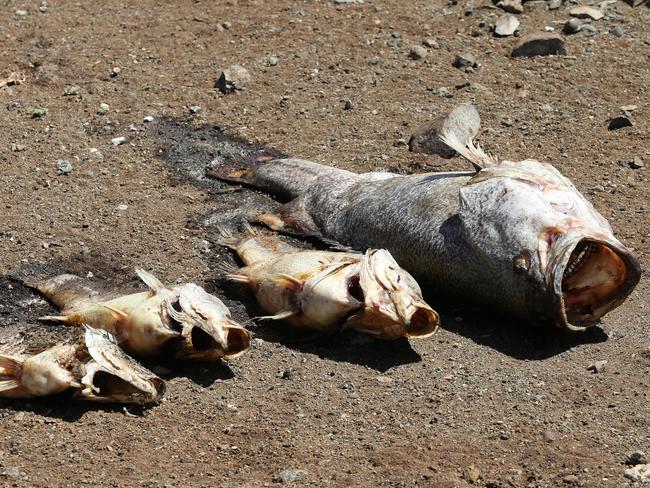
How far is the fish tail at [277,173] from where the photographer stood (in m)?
8.20

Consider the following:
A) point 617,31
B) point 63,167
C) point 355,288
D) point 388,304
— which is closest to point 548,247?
point 388,304

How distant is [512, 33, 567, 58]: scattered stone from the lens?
397 inches

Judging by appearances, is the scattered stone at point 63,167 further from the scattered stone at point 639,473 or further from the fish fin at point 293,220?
the scattered stone at point 639,473

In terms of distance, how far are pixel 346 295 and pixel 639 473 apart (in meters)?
1.83

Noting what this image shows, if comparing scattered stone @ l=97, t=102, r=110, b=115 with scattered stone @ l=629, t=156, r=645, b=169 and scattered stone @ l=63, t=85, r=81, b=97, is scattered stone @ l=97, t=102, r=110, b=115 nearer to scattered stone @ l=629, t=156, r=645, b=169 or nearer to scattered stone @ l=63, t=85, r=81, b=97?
scattered stone @ l=63, t=85, r=81, b=97

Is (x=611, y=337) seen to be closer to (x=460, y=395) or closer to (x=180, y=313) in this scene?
(x=460, y=395)

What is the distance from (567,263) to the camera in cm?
640

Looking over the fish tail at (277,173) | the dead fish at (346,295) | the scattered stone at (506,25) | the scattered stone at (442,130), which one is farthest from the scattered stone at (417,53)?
the dead fish at (346,295)

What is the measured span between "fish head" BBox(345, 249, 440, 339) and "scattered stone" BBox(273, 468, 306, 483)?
1147mm

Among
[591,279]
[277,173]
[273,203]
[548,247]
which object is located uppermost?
[548,247]

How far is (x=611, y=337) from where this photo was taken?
6.64 meters

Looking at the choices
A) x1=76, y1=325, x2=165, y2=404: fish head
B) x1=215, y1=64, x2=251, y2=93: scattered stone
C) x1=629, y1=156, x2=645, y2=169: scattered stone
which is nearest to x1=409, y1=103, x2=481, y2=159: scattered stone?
x1=629, y1=156, x2=645, y2=169: scattered stone

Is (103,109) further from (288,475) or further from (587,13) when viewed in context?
(288,475)

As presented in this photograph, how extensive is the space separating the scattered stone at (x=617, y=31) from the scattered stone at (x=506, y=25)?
80 cm
